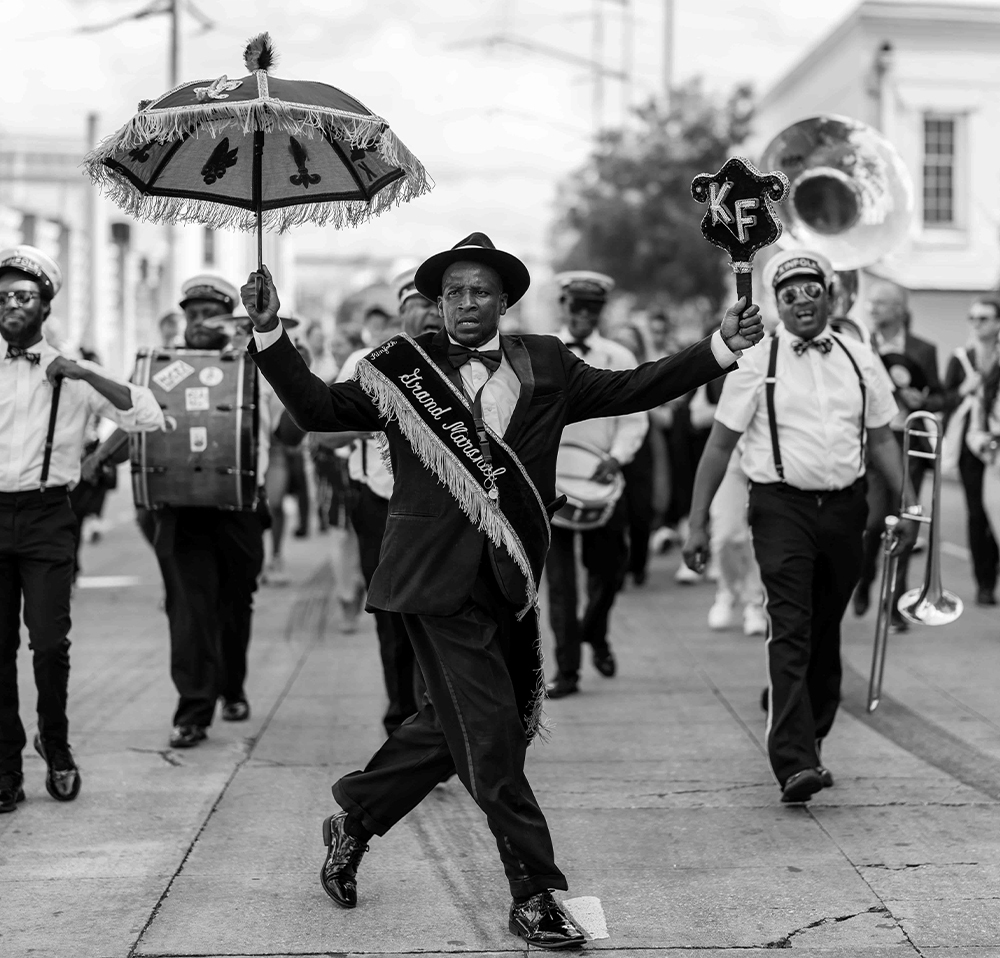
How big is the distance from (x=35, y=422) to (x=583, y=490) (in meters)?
3.23

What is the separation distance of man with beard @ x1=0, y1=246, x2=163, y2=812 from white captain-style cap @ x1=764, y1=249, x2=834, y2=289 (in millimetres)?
2569

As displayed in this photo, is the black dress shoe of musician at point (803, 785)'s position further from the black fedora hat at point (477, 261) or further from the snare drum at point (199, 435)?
the snare drum at point (199, 435)

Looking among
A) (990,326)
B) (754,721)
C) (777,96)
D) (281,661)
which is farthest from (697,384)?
(777,96)

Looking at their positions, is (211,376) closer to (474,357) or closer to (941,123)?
(474,357)

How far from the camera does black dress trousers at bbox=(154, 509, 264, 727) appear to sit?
7.25m

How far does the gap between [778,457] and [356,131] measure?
232cm

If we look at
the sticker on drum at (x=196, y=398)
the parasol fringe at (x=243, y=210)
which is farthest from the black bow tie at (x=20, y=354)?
the sticker on drum at (x=196, y=398)

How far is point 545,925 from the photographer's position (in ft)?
14.9

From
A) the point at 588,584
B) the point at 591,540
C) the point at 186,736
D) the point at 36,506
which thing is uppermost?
the point at 36,506

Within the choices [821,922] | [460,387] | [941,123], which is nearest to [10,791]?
[460,387]

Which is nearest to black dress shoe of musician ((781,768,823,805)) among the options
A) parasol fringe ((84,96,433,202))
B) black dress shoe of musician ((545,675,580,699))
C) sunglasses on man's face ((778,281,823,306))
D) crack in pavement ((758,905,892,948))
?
crack in pavement ((758,905,892,948))

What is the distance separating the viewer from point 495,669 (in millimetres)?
4742

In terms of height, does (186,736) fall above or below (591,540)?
below

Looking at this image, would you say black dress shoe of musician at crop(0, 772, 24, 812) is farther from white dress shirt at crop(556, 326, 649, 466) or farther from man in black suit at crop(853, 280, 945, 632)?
man in black suit at crop(853, 280, 945, 632)
